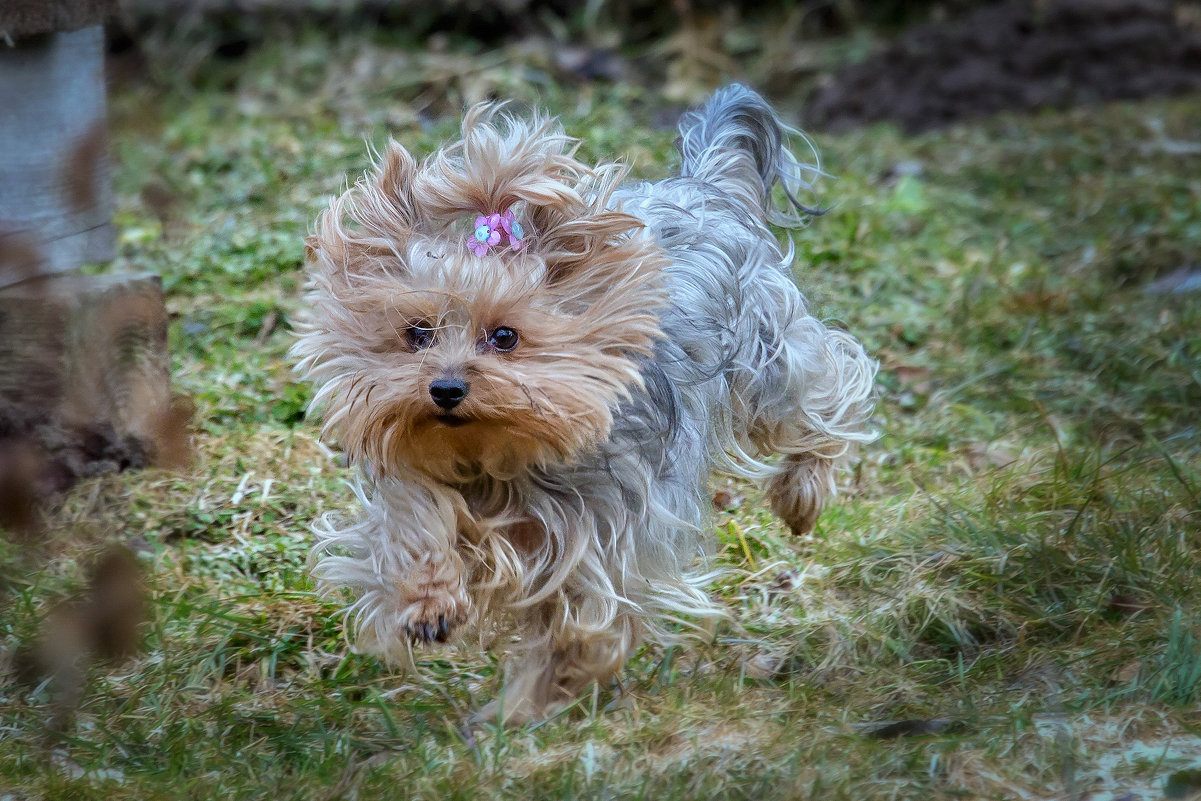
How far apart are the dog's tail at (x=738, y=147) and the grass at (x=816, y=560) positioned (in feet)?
0.89

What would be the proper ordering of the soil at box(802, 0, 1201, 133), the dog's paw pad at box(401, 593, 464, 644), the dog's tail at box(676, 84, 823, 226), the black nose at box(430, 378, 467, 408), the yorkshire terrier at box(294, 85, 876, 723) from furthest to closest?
the soil at box(802, 0, 1201, 133)
the dog's tail at box(676, 84, 823, 226)
the dog's paw pad at box(401, 593, 464, 644)
the yorkshire terrier at box(294, 85, 876, 723)
the black nose at box(430, 378, 467, 408)

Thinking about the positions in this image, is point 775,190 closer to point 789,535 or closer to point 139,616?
point 789,535

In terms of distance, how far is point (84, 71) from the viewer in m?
4.40

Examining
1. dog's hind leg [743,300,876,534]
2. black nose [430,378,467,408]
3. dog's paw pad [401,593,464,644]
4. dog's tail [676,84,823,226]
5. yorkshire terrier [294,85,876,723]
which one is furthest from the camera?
dog's tail [676,84,823,226]

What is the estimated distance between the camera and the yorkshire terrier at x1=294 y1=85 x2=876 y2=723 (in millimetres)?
3020

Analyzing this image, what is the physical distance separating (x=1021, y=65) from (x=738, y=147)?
4919 mm

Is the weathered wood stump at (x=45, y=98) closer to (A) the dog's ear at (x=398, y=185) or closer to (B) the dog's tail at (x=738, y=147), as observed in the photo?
(A) the dog's ear at (x=398, y=185)

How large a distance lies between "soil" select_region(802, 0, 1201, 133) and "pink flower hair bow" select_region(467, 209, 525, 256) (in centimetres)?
544

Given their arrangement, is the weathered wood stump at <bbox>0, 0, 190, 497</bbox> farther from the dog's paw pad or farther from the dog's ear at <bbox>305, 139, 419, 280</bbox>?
the dog's paw pad

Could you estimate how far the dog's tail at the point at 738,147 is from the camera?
4254mm

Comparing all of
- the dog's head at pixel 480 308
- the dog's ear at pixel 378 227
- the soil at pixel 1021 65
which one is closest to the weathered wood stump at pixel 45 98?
the dog's ear at pixel 378 227

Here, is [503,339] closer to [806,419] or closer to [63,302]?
[806,419]

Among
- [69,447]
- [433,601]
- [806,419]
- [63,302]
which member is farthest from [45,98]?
[806,419]

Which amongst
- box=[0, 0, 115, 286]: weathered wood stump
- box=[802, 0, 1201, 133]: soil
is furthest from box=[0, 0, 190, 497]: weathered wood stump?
box=[802, 0, 1201, 133]: soil
